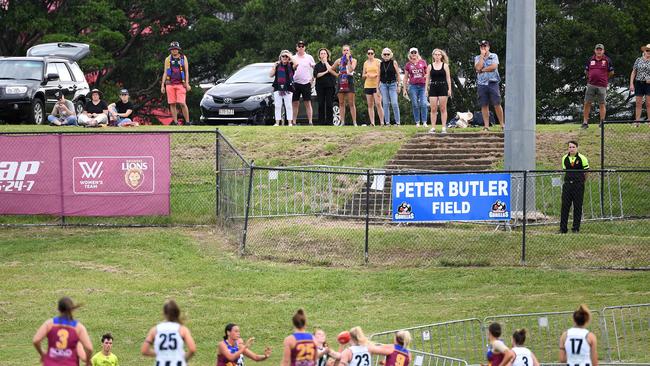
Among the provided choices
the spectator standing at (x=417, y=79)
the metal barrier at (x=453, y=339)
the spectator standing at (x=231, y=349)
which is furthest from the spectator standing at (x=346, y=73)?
the spectator standing at (x=231, y=349)

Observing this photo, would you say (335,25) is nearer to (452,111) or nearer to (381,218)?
(452,111)

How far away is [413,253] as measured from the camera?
22141mm

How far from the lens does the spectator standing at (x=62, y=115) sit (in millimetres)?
30594

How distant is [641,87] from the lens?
2791 cm

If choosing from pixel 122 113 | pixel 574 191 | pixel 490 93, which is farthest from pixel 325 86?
pixel 574 191

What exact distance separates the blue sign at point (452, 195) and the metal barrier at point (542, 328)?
470 centimetres

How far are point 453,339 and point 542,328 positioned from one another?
1144 mm

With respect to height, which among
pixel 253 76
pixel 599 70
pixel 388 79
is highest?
pixel 253 76

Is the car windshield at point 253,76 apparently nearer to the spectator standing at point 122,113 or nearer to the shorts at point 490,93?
the spectator standing at point 122,113

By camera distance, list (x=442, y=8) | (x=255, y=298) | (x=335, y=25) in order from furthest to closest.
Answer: (x=335, y=25)
(x=442, y=8)
(x=255, y=298)

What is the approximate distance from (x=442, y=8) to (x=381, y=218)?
21.2 metres

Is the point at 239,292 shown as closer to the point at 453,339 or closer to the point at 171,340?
the point at 453,339

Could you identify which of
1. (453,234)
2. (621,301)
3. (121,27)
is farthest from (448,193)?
(121,27)

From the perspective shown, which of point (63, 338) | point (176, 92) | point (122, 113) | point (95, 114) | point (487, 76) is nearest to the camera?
Answer: point (63, 338)
